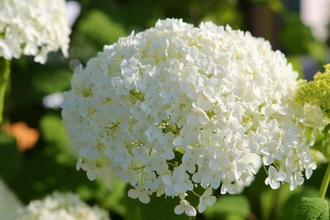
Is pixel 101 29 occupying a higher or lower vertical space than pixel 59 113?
higher

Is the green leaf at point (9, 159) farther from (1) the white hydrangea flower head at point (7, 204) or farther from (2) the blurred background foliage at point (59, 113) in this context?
(1) the white hydrangea flower head at point (7, 204)

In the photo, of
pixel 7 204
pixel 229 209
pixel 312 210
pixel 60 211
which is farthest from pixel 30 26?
pixel 229 209

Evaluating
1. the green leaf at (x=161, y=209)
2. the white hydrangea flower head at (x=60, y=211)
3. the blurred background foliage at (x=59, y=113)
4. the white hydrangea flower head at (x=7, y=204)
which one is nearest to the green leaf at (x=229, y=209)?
the blurred background foliage at (x=59, y=113)

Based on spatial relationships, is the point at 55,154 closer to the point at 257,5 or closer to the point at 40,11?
the point at 40,11

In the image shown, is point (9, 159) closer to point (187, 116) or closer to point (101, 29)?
point (101, 29)

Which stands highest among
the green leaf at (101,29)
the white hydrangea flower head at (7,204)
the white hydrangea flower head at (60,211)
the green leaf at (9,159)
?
the green leaf at (101,29)

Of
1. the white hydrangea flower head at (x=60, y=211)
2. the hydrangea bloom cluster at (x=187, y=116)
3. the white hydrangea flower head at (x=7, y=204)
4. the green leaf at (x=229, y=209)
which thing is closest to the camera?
the hydrangea bloom cluster at (x=187, y=116)
